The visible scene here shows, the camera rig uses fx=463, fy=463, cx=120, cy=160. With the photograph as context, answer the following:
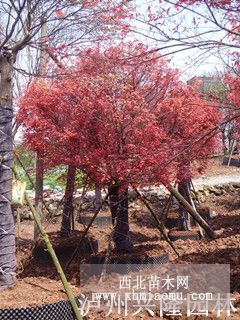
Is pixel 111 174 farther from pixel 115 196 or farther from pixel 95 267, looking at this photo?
pixel 95 267

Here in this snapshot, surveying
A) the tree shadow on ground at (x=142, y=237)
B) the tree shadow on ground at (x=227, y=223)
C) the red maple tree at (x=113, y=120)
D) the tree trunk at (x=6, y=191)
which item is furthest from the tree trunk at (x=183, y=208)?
the tree trunk at (x=6, y=191)

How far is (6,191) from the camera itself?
4.32 m

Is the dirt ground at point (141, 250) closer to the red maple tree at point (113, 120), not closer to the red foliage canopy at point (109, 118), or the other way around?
the red maple tree at point (113, 120)

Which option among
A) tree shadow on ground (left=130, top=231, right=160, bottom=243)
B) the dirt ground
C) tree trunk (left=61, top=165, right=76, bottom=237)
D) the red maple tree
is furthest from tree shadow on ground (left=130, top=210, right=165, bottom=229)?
the red maple tree

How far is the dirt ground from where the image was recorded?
13.4 ft

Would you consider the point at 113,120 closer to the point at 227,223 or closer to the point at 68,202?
the point at 68,202

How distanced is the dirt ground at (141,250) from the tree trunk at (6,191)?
0.13 meters

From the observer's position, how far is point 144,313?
429 cm

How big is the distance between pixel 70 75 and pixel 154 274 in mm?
2656

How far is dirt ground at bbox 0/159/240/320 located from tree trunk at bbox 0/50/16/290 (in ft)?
0.44

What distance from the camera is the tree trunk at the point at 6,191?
14.0 ft

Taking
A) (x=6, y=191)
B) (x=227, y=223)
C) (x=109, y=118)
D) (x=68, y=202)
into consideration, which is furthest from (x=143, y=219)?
(x=6, y=191)

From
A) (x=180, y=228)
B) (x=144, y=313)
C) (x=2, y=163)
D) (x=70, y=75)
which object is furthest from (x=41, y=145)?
(x=180, y=228)

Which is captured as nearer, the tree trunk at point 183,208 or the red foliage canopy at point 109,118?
the red foliage canopy at point 109,118
